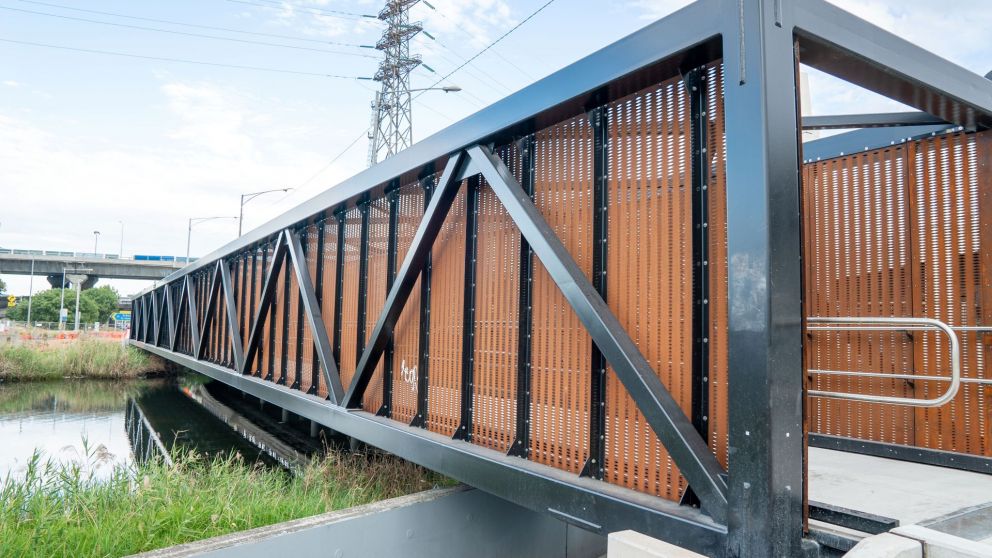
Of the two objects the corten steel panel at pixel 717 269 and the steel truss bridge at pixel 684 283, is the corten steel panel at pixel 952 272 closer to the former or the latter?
the steel truss bridge at pixel 684 283

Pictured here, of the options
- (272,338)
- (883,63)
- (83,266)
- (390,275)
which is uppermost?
(83,266)

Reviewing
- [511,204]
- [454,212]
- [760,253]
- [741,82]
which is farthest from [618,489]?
[454,212]

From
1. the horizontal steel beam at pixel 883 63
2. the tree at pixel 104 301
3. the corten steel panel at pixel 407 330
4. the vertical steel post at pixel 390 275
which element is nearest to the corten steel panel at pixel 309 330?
the vertical steel post at pixel 390 275

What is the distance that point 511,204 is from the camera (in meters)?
4.97

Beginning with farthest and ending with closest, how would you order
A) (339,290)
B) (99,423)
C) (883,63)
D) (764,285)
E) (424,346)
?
(99,423), (339,290), (424,346), (883,63), (764,285)

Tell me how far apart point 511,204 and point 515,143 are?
2.51 ft

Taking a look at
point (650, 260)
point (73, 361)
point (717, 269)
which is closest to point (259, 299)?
point (650, 260)

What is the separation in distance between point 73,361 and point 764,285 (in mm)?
30755

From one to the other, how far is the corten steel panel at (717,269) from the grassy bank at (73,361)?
29.2m

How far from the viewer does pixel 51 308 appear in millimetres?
100562

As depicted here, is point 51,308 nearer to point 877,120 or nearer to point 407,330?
point 407,330

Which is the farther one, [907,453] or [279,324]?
[279,324]

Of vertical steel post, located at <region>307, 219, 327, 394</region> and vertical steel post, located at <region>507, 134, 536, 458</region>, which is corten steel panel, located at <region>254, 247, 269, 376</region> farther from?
vertical steel post, located at <region>507, 134, 536, 458</region>

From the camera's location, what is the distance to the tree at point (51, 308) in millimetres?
98688
